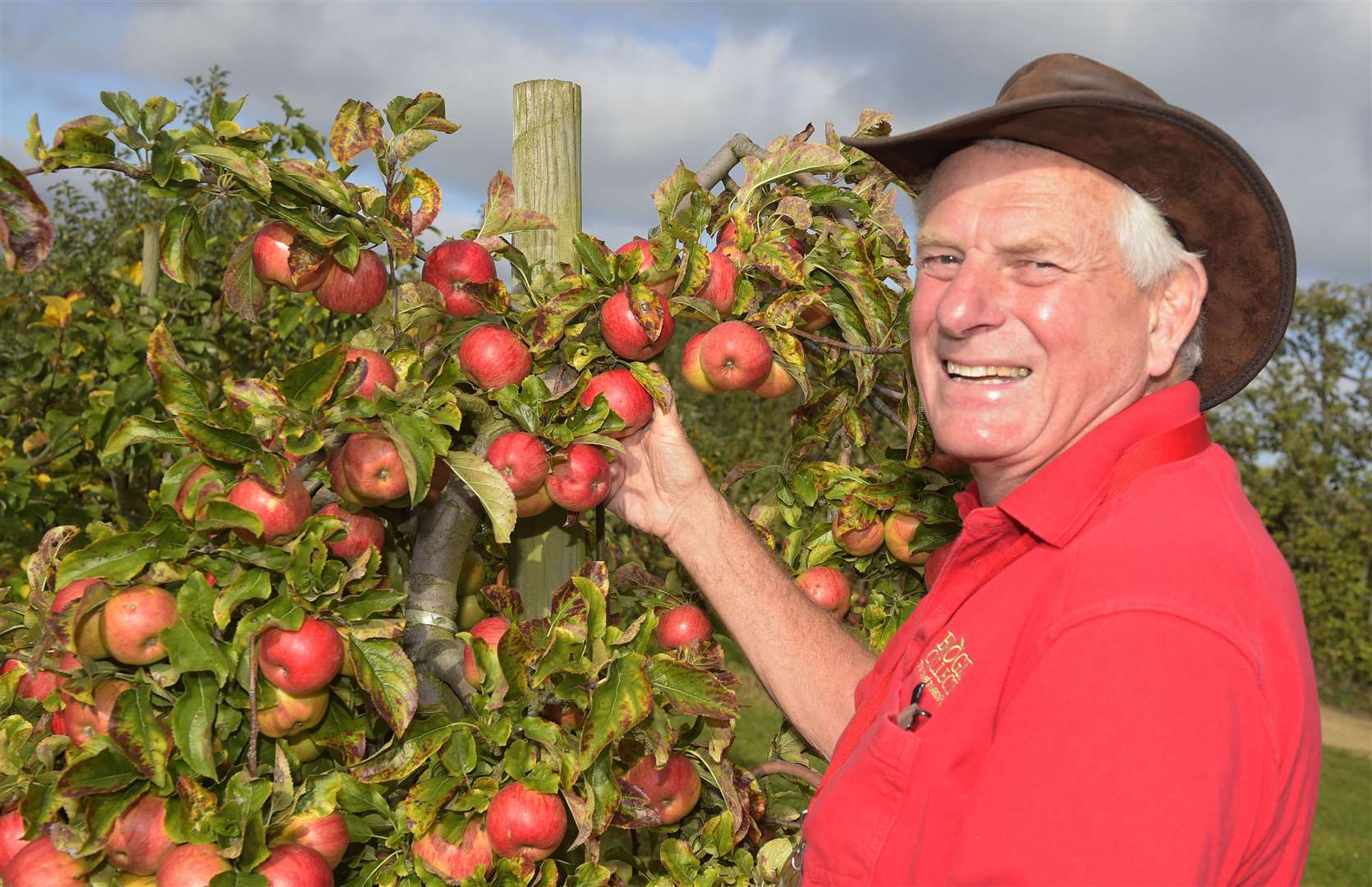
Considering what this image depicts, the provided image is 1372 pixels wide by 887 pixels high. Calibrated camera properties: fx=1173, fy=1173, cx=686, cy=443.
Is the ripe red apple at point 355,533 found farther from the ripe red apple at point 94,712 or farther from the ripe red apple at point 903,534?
the ripe red apple at point 903,534

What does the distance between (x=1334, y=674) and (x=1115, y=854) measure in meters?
12.2

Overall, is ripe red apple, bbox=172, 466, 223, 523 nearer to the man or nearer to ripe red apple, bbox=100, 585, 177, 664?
ripe red apple, bbox=100, 585, 177, 664

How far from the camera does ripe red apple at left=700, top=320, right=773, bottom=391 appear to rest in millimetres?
2109

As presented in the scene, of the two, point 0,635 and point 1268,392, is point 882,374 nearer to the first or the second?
point 0,635

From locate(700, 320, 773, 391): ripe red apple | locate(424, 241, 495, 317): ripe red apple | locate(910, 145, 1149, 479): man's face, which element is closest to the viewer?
locate(910, 145, 1149, 479): man's face

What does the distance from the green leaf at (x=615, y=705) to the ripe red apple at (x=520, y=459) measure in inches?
13.1

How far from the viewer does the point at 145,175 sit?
5.45 ft

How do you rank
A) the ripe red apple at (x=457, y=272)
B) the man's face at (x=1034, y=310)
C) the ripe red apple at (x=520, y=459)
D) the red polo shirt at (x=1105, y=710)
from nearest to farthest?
the red polo shirt at (x=1105, y=710)
the man's face at (x=1034, y=310)
the ripe red apple at (x=520, y=459)
the ripe red apple at (x=457, y=272)

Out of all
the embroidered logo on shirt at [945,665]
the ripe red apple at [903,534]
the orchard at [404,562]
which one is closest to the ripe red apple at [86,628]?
the orchard at [404,562]

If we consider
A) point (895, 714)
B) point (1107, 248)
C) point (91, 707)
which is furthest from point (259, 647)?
point (1107, 248)

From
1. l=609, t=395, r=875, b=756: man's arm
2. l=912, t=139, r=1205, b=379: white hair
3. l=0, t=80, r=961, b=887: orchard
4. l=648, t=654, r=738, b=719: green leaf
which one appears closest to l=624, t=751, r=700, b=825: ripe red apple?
l=0, t=80, r=961, b=887: orchard

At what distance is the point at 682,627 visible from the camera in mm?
2176

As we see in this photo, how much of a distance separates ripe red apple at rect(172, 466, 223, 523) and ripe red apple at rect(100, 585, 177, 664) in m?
0.11

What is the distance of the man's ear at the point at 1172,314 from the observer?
5.46 ft
